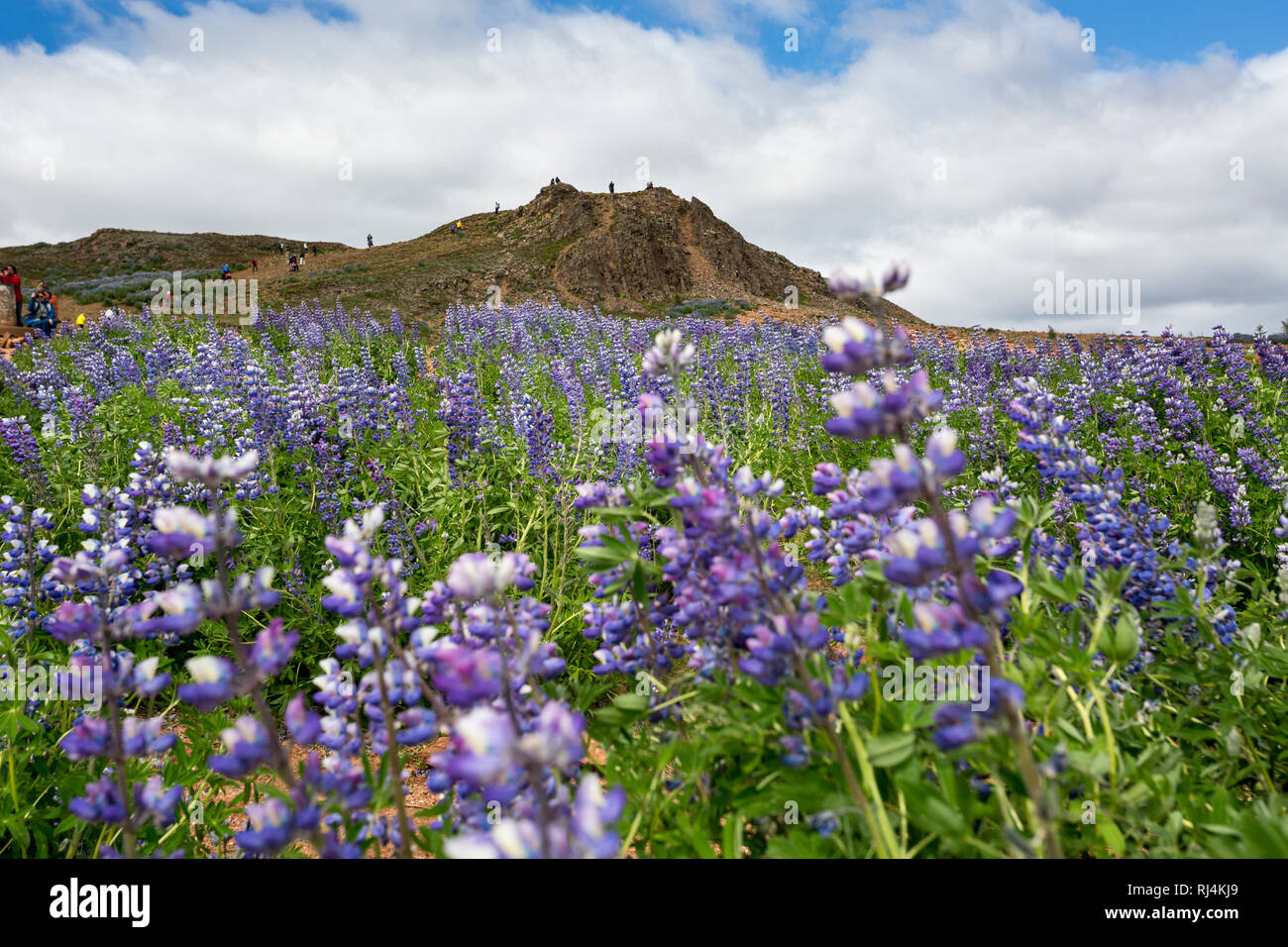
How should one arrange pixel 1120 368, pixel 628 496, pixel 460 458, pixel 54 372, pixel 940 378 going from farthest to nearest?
1. pixel 940 378
2. pixel 54 372
3. pixel 1120 368
4. pixel 460 458
5. pixel 628 496

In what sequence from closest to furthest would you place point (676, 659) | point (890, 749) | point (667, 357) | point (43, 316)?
point (890, 749), point (667, 357), point (676, 659), point (43, 316)

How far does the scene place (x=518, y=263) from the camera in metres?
43.9

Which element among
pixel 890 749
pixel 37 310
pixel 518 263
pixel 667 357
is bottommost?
pixel 890 749

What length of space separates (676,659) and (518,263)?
44594mm

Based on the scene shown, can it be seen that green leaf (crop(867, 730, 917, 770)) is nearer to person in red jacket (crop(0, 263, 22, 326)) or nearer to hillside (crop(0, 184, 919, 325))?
person in red jacket (crop(0, 263, 22, 326))

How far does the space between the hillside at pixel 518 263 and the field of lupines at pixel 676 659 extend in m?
27.7

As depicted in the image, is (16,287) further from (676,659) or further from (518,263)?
(518,263)

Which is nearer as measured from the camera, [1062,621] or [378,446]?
[1062,621]

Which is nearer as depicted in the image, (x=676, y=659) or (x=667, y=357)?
(x=667, y=357)

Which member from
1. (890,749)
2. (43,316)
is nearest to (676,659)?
(890,749)

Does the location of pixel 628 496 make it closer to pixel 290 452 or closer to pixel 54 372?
pixel 290 452

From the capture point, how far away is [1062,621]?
228 cm
